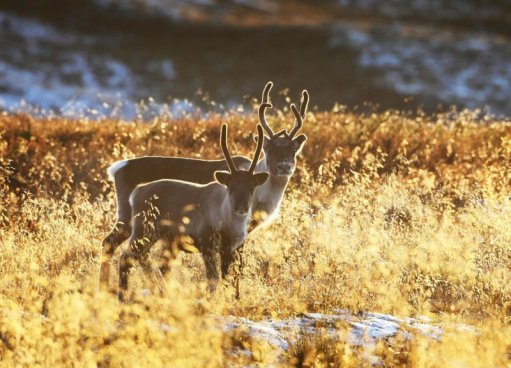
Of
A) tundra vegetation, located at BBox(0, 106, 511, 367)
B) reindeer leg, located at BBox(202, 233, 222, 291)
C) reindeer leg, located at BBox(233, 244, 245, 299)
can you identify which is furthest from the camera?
reindeer leg, located at BBox(202, 233, 222, 291)

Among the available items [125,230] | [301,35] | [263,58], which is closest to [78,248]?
[125,230]

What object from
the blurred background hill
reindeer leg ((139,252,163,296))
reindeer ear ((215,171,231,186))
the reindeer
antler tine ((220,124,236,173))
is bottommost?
reindeer leg ((139,252,163,296))

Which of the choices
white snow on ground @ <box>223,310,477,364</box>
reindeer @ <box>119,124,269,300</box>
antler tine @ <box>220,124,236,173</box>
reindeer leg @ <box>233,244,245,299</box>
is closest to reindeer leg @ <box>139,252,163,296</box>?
reindeer @ <box>119,124,269,300</box>

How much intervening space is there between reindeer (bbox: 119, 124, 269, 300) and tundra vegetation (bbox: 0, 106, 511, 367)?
0.80ft

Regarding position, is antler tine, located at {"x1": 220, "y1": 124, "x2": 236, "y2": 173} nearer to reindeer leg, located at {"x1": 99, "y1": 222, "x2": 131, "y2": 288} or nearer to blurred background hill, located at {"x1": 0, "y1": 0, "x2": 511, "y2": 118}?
reindeer leg, located at {"x1": 99, "y1": 222, "x2": 131, "y2": 288}

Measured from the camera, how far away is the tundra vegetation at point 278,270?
5.72 m

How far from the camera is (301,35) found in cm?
5694

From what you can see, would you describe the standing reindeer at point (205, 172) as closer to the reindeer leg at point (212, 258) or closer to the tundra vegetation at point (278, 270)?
the tundra vegetation at point (278, 270)

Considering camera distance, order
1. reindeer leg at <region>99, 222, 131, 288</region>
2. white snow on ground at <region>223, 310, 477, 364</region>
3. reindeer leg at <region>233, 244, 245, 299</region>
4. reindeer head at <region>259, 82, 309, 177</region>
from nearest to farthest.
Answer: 1. white snow on ground at <region>223, 310, 477, 364</region>
2. reindeer leg at <region>233, 244, 245, 299</region>
3. reindeer leg at <region>99, 222, 131, 288</region>
4. reindeer head at <region>259, 82, 309, 177</region>

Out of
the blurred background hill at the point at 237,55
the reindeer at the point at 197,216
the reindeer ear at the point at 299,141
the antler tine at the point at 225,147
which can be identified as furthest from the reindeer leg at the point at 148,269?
the blurred background hill at the point at 237,55

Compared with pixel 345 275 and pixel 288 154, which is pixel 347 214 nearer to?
pixel 288 154

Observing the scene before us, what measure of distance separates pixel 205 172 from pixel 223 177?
2145 mm

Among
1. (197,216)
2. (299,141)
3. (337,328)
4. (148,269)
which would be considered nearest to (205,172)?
(299,141)

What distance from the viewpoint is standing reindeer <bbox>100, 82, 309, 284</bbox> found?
869 centimetres
